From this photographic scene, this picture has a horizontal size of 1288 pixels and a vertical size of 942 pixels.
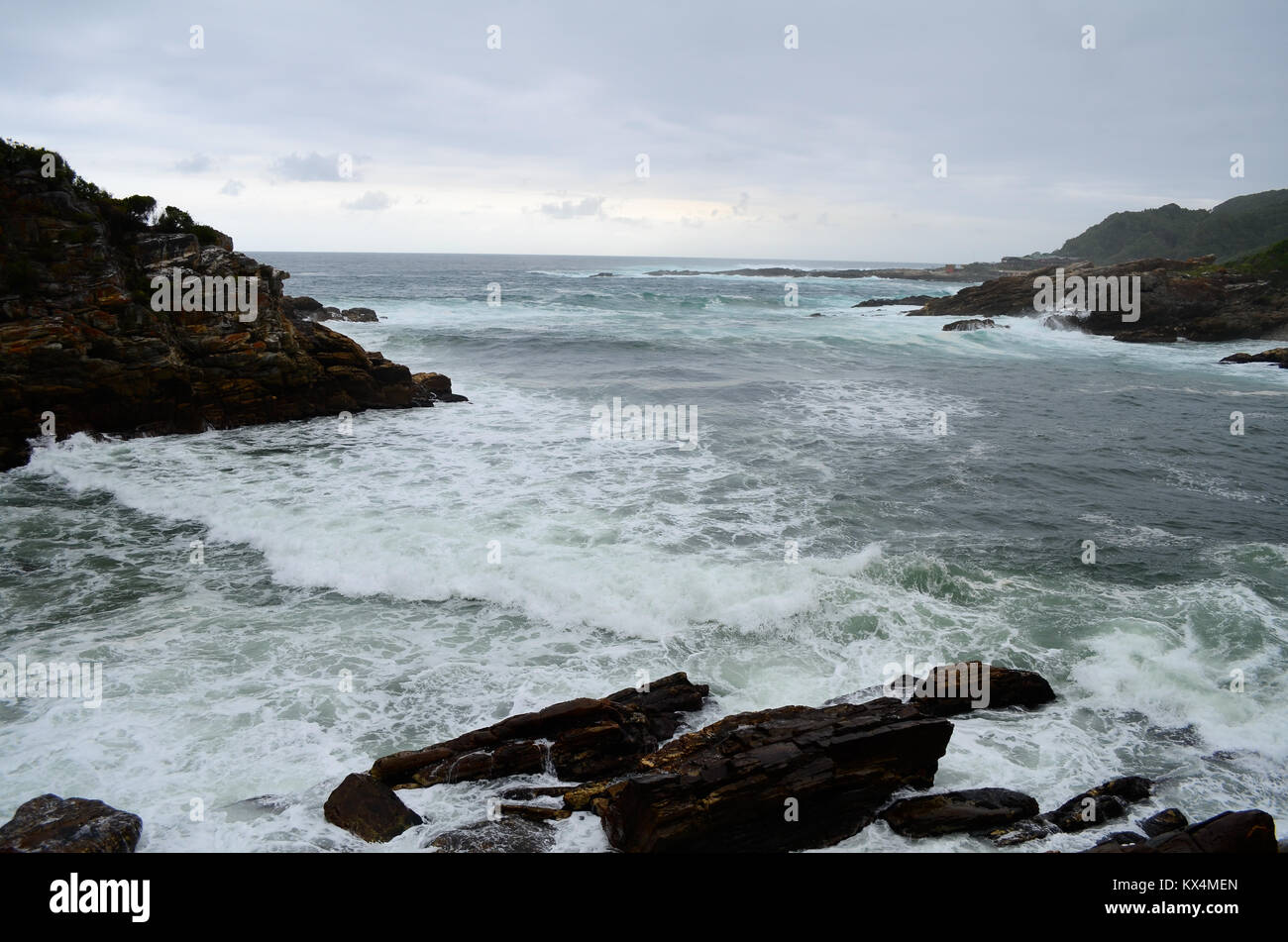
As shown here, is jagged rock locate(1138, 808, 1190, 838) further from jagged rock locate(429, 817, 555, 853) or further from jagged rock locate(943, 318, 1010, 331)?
jagged rock locate(943, 318, 1010, 331)

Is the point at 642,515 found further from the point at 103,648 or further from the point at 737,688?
the point at 103,648

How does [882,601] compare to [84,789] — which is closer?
[84,789]

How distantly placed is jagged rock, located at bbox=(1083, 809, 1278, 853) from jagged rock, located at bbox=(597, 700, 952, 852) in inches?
75.5

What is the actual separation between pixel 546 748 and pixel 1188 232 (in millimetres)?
153018

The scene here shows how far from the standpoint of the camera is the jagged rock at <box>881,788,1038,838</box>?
263 inches

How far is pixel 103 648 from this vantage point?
9.59m

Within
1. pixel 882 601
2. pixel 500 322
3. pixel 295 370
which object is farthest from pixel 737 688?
pixel 500 322

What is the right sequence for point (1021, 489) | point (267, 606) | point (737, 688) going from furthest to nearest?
1. point (1021, 489)
2. point (267, 606)
3. point (737, 688)

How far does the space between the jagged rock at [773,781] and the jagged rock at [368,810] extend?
1.84 meters

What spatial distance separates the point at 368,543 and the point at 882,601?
9.14m

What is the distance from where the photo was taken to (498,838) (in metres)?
6.41

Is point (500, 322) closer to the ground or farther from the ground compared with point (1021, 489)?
farther from the ground

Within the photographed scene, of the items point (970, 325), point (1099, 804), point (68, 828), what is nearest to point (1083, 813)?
point (1099, 804)

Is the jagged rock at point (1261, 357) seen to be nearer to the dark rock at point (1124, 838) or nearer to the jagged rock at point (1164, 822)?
the jagged rock at point (1164, 822)
